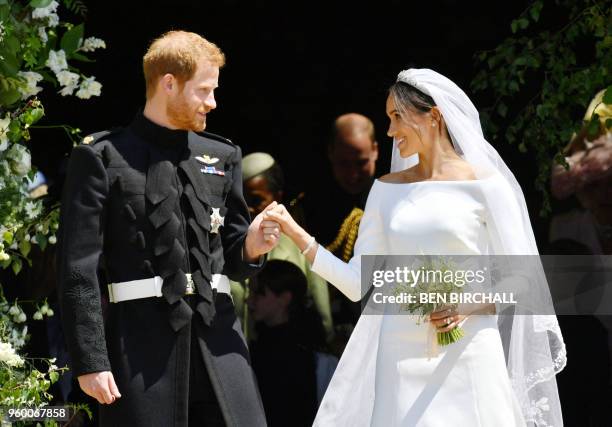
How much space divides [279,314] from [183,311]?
236 centimetres

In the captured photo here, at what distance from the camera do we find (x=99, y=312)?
4098 millimetres

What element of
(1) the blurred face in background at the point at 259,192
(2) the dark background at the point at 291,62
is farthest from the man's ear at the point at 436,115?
(2) the dark background at the point at 291,62

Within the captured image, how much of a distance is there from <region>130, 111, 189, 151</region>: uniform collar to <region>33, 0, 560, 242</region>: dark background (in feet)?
10.1

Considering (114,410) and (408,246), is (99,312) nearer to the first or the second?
(114,410)

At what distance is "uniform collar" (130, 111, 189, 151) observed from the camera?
434 cm

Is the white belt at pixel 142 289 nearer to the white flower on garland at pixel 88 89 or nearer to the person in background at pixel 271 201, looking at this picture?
the white flower on garland at pixel 88 89

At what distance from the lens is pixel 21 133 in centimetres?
475

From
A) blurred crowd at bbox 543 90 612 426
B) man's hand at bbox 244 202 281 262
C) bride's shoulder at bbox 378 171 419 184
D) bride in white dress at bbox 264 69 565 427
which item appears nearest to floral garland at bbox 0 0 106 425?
man's hand at bbox 244 202 281 262

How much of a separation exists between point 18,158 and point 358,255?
4.28ft

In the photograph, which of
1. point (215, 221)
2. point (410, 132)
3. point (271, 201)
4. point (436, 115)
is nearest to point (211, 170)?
point (215, 221)

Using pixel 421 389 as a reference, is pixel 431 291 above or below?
above

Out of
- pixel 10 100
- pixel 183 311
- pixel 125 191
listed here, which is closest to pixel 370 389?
pixel 183 311

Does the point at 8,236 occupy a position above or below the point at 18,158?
below

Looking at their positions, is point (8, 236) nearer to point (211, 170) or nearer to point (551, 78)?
point (211, 170)
